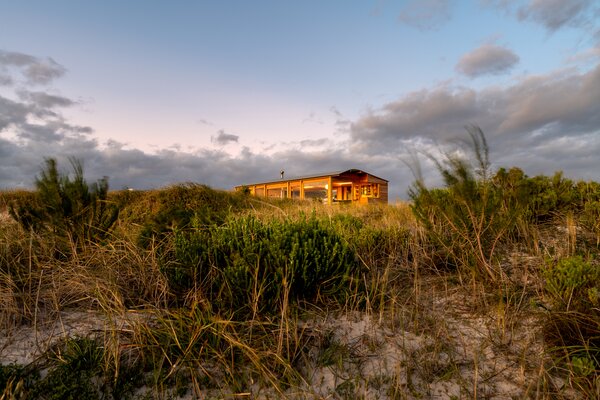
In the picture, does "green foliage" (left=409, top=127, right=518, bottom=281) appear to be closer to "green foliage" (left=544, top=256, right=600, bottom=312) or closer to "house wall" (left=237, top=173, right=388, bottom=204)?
"green foliage" (left=544, top=256, right=600, bottom=312)

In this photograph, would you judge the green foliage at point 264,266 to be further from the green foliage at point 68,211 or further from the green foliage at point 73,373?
the green foliage at point 68,211

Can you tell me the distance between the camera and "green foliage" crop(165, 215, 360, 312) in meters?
3.34

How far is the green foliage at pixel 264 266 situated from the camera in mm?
3340

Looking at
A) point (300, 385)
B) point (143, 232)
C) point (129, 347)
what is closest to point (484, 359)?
point (300, 385)

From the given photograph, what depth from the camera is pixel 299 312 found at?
335 centimetres

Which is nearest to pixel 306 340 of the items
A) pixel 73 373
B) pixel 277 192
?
pixel 73 373

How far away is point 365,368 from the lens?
2.62 m

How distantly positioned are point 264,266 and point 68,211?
12.1 feet

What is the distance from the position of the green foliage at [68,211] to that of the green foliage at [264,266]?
214 cm

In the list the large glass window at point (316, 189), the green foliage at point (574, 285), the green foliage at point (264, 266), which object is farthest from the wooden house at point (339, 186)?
the green foliage at point (574, 285)

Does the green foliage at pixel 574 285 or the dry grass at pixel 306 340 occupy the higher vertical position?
the green foliage at pixel 574 285

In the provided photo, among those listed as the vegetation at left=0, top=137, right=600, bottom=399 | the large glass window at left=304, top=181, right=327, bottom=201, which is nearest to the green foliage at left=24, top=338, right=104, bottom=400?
the vegetation at left=0, top=137, right=600, bottom=399

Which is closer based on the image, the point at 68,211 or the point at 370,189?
the point at 68,211

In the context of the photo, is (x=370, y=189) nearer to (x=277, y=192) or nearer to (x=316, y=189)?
(x=316, y=189)
